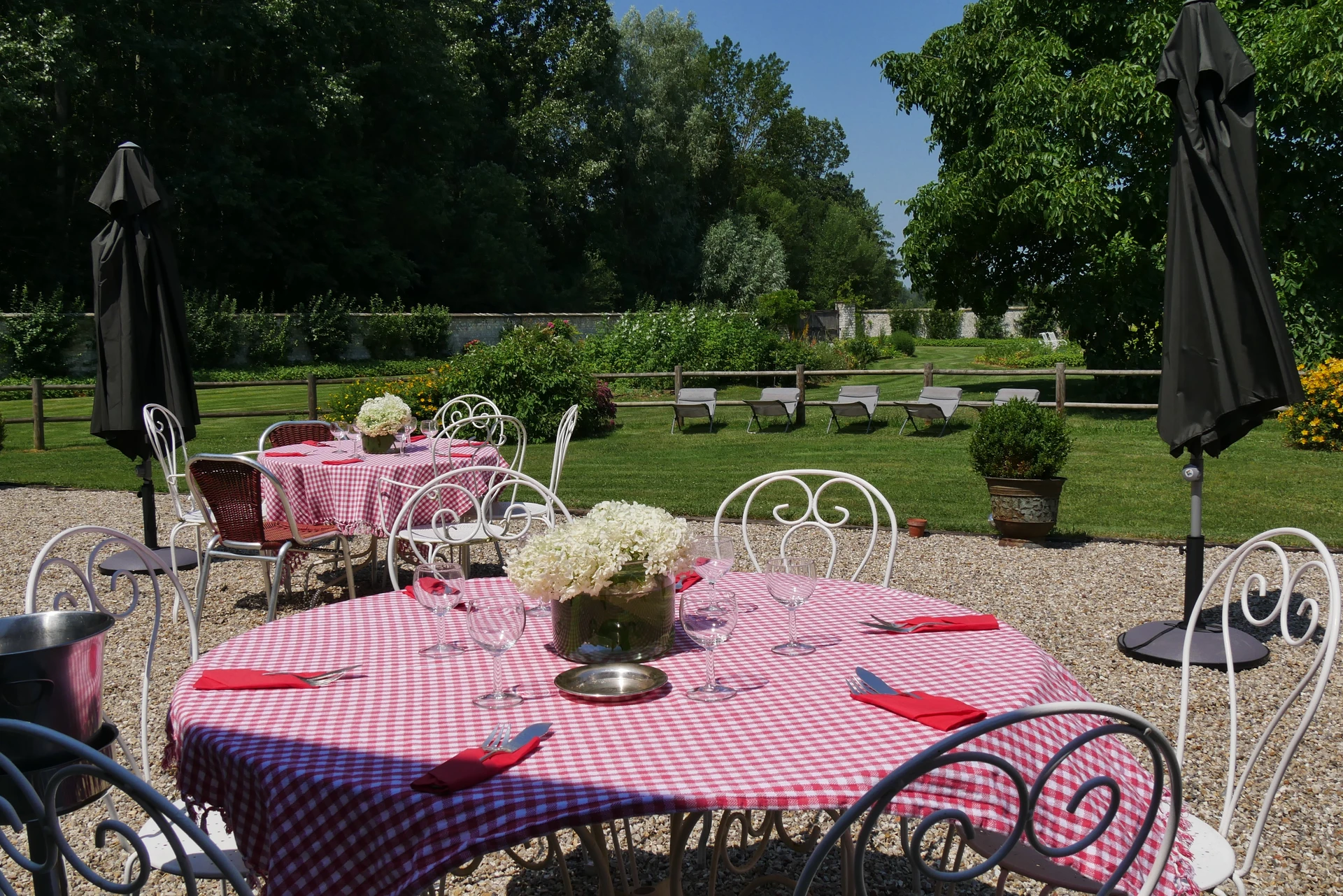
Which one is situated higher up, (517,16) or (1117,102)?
(517,16)

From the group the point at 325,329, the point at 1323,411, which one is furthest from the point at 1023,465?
the point at 325,329

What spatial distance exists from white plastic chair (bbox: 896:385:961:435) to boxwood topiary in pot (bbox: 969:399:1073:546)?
6328 mm

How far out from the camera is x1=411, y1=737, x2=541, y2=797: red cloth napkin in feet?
5.08

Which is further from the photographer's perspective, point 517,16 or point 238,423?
point 517,16

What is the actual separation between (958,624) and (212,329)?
2297 centimetres

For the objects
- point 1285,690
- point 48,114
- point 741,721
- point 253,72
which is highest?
point 253,72

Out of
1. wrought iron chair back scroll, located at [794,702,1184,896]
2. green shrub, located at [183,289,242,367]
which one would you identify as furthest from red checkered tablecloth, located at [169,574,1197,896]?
green shrub, located at [183,289,242,367]

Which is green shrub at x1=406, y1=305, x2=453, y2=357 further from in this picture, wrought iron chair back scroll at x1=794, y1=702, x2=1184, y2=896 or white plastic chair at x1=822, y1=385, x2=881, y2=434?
wrought iron chair back scroll at x1=794, y1=702, x2=1184, y2=896

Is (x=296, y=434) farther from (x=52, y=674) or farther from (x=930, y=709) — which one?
(x=930, y=709)

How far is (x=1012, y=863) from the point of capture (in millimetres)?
2035

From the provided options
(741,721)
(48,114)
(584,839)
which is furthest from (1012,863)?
(48,114)

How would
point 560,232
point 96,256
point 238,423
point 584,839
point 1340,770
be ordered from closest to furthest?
point 584,839 < point 1340,770 < point 96,256 < point 238,423 < point 560,232

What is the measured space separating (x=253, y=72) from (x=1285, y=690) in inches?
1208

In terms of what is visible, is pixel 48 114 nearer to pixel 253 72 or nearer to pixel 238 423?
pixel 253 72
